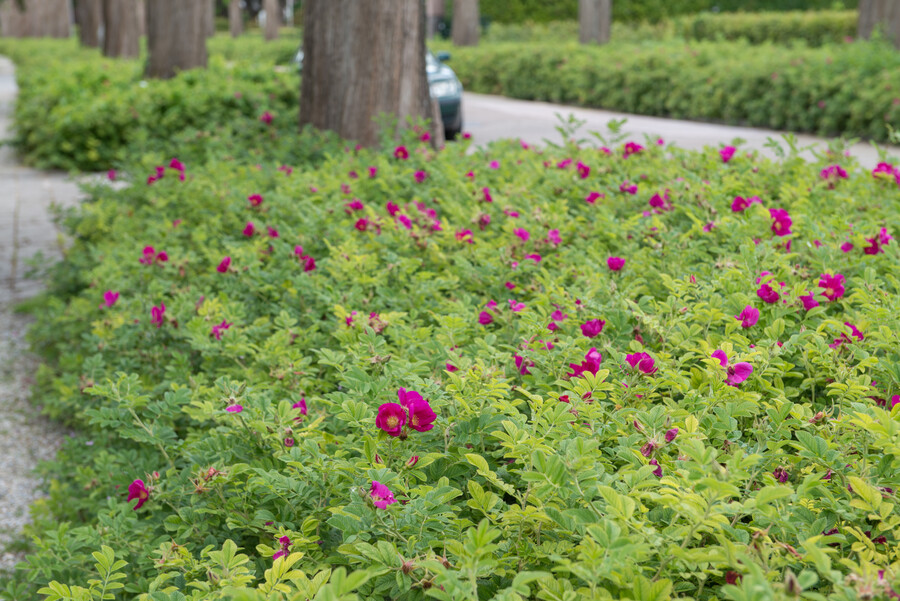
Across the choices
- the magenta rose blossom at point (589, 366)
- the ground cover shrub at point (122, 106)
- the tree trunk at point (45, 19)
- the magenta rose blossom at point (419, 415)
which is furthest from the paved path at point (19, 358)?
the tree trunk at point (45, 19)

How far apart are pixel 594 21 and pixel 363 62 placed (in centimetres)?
1552

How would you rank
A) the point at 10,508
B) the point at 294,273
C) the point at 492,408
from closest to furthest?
the point at 492,408 < the point at 294,273 < the point at 10,508

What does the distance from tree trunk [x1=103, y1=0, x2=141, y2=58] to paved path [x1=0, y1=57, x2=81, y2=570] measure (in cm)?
931

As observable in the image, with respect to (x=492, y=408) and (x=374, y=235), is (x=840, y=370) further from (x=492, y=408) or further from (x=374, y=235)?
(x=374, y=235)

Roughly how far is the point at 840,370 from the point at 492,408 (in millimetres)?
828

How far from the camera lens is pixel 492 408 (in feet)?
6.19

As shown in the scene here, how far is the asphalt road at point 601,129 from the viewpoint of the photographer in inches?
445

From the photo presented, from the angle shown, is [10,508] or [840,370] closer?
[840,370]

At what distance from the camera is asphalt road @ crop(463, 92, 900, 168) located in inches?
445

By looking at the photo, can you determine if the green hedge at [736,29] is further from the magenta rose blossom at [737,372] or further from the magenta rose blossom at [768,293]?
the magenta rose blossom at [737,372]

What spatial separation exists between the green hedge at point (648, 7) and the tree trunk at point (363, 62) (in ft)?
90.0

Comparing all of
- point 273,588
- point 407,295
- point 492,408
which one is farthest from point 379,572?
point 407,295

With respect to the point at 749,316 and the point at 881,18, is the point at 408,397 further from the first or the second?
the point at 881,18

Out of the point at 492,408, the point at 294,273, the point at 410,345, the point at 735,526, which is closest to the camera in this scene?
the point at 735,526
